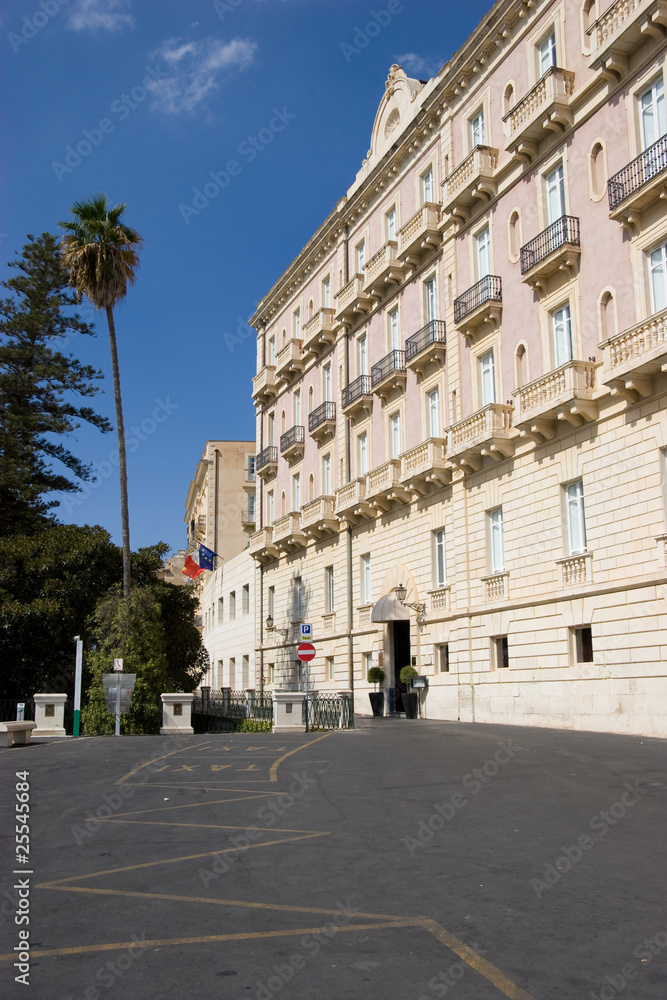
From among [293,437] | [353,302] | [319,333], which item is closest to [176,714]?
[353,302]

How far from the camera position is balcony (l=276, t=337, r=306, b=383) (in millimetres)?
42406

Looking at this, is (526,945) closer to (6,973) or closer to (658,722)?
(6,973)

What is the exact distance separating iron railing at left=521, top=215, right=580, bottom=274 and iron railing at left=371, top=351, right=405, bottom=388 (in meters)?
8.22

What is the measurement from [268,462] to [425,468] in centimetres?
1879

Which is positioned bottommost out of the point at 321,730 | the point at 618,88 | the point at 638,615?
the point at 321,730

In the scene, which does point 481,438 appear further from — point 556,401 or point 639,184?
point 639,184

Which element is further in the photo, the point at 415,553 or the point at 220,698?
the point at 220,698

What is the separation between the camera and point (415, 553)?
30.2m

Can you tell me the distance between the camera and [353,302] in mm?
35375

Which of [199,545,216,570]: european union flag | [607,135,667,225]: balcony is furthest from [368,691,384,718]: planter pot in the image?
[199,545,216,570]: european union flag

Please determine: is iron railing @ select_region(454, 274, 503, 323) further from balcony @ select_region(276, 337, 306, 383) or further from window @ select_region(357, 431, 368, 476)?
balcony @ select_region(276, 337, 306, 383)

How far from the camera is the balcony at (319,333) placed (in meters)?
38.7

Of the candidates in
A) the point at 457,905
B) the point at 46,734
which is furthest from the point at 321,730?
the point at 457,905

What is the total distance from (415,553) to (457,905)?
2384 cm
